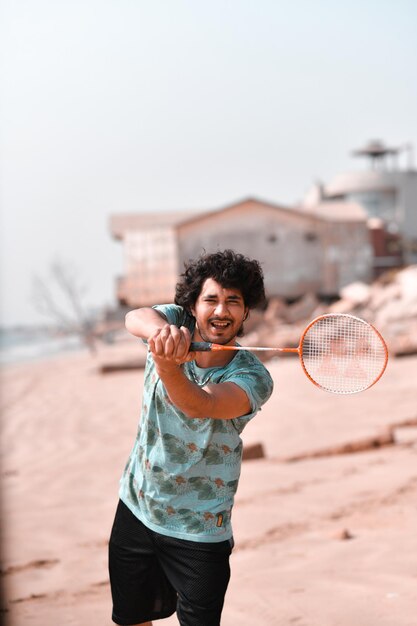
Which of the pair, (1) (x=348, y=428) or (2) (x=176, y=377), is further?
(1) (x=348, y=428)

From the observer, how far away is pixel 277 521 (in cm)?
502

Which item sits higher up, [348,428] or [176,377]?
[176,377]

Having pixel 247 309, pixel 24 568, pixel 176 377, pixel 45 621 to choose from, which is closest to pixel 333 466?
pixel 24 568

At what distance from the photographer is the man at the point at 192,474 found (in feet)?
8.37

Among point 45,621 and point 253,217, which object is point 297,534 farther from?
point 253,217

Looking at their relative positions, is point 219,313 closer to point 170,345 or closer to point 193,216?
point 170,345

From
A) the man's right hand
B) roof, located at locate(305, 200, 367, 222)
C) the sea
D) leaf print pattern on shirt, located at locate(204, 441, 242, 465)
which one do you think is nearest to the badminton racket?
leaf print pattern on shirt, located at locate(204, 441, 242, 465)

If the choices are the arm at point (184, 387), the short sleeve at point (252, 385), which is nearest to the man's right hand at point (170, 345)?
the arm at point (184, 387)

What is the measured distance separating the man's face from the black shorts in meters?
0.62

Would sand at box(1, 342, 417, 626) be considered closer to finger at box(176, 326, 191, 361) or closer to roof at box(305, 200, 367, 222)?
finger at box(176, 326, 191, 361)

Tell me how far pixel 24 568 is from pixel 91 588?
24.0 inches

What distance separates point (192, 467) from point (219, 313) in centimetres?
48

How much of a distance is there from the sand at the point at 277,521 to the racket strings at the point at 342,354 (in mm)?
1087

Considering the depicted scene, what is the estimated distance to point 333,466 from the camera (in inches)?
Answer: 252
